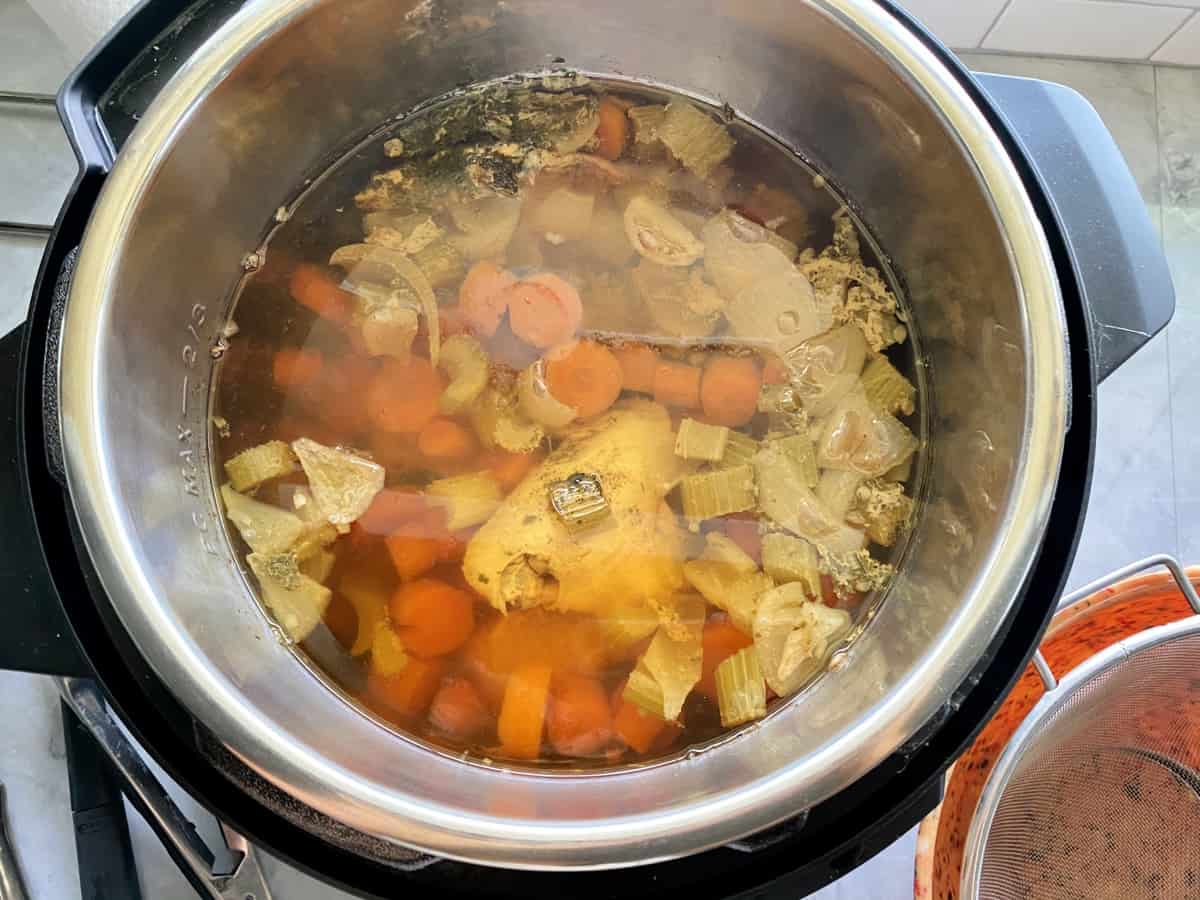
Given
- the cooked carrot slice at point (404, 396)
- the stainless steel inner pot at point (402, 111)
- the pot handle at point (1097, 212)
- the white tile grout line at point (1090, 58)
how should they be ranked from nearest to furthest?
the stainless steel inner pot at point (402, 111) → the pot handle at point (1097, 212) → the cooked carrot slice at point (404, 396) → the white tile grout line at point (1090, 58)

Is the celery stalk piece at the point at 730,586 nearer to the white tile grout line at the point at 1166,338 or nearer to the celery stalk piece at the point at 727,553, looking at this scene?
the celery stalk piece at the point at 727,553

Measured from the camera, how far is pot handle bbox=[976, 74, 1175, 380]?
2.40 ft

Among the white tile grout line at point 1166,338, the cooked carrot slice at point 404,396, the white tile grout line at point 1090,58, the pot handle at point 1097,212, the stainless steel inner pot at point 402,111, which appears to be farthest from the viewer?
the white tile grout line at point 1090,58

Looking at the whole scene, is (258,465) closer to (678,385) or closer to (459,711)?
(459,711)

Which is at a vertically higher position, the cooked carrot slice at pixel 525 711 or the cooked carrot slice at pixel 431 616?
the cooked carrot slice at pixel 431 616

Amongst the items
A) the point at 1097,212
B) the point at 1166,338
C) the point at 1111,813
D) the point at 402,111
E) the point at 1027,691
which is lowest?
the point at 1111,813

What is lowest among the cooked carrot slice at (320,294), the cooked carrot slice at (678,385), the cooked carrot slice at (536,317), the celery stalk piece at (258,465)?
the cooked carrot slice at (678,385)

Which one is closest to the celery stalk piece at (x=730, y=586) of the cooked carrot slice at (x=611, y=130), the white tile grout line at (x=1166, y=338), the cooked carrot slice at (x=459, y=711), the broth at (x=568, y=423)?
the broth at (x=568, y=423)

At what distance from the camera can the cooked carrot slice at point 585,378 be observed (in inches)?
33.1

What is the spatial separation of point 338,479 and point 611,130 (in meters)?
0.45

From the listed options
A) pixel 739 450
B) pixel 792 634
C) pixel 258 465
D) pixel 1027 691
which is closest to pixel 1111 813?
pixel 1027 691

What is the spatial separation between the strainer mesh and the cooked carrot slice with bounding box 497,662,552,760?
1.91 feet

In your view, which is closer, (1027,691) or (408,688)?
(408,688)

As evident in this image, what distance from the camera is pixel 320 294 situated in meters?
0.87
